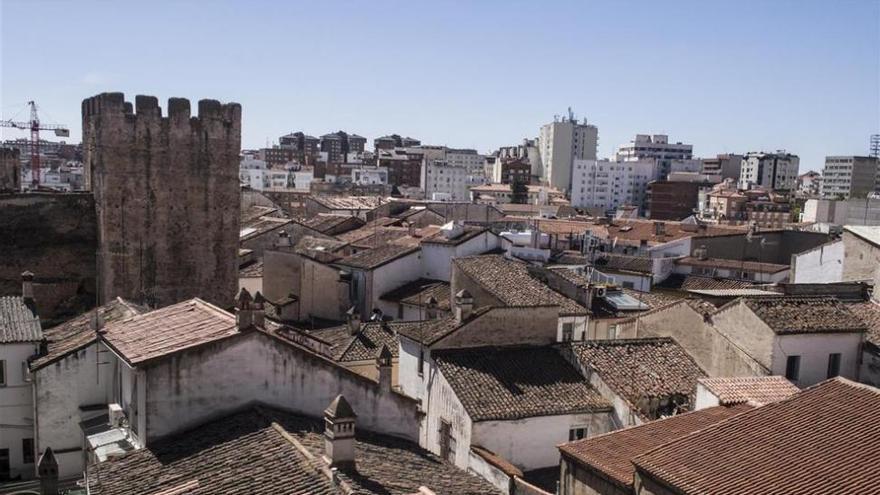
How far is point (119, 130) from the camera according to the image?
28391 millimetres

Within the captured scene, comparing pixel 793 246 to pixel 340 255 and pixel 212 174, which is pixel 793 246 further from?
pixel 212 174

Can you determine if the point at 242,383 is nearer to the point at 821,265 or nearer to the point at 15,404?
the point at 15,404

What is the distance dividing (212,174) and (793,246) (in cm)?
3163

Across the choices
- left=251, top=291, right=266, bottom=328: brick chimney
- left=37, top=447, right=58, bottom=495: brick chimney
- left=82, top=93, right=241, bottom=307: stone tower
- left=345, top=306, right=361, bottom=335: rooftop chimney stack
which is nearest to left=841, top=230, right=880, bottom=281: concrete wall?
left=345, top=306, right=361, bottom=335: rooftop chimney stack

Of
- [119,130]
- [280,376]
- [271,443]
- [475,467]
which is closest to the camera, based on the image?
[271,443]

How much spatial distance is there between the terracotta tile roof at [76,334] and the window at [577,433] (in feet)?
36.1

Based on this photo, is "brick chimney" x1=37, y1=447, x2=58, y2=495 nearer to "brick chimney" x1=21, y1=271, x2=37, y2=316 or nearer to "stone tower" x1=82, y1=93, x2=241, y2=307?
"brick chimney" x1=21, y1=271, x2=37, y2=316

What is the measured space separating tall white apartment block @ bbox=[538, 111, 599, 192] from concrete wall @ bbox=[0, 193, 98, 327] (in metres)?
113

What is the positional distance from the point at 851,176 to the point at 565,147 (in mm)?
45973

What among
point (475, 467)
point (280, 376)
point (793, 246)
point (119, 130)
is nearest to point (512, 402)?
point (475, 467)

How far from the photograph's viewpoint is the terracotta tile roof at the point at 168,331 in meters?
13.3

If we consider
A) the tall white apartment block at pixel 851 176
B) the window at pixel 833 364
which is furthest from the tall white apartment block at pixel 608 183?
the window at pixel 833 364

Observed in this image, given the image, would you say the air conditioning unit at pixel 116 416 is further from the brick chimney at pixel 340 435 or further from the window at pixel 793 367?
the window at pixel 793 367

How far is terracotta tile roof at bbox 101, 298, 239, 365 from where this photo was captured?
13326mm
